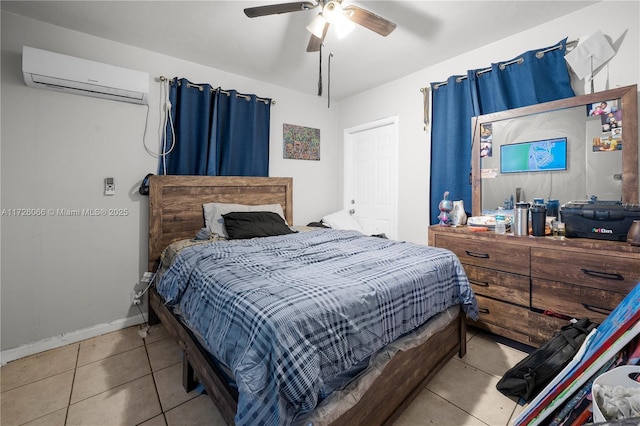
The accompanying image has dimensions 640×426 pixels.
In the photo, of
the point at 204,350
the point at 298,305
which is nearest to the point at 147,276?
the point at 204,350

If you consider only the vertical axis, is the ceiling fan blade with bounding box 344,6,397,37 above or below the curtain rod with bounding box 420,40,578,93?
below

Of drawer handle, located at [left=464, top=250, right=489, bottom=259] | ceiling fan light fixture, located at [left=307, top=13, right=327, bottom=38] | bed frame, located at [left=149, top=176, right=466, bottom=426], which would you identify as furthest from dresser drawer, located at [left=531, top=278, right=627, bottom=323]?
ceiling fan light fixture, located at [left=307, top=13, right=327, bottom=38]

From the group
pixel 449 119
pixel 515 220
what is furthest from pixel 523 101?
pixel 515 220

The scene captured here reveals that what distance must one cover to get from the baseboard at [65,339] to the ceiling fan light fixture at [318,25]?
2832mm

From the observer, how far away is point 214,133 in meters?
2.87

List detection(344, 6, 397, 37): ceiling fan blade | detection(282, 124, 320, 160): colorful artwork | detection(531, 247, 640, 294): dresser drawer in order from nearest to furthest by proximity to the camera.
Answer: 1. detection(531, 247, 640, 294): dresser drawer
2. detection(344, 6, 397, 37): ceiling fan blade
3. detection(282, 124, 320, 160): colorful artwork

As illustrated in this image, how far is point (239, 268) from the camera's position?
1530mm

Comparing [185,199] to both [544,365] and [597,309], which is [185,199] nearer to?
[544,365]

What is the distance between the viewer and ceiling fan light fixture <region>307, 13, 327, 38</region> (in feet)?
5.74

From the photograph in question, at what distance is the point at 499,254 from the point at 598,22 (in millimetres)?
1800

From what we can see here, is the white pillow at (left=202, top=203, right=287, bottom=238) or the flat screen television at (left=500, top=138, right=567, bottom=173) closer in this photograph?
the flat screen television at (left=500, top=138, right=567, bottom=173)

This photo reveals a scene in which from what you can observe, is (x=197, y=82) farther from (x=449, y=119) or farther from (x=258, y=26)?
(x=449, y=119)

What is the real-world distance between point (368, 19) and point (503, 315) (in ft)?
7.57

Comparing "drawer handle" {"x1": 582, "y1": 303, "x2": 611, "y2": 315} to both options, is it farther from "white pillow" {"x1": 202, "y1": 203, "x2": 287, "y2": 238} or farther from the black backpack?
"white pillow" {"x1": 202, "y1": 203, "x2": 287, "y2": 238}
